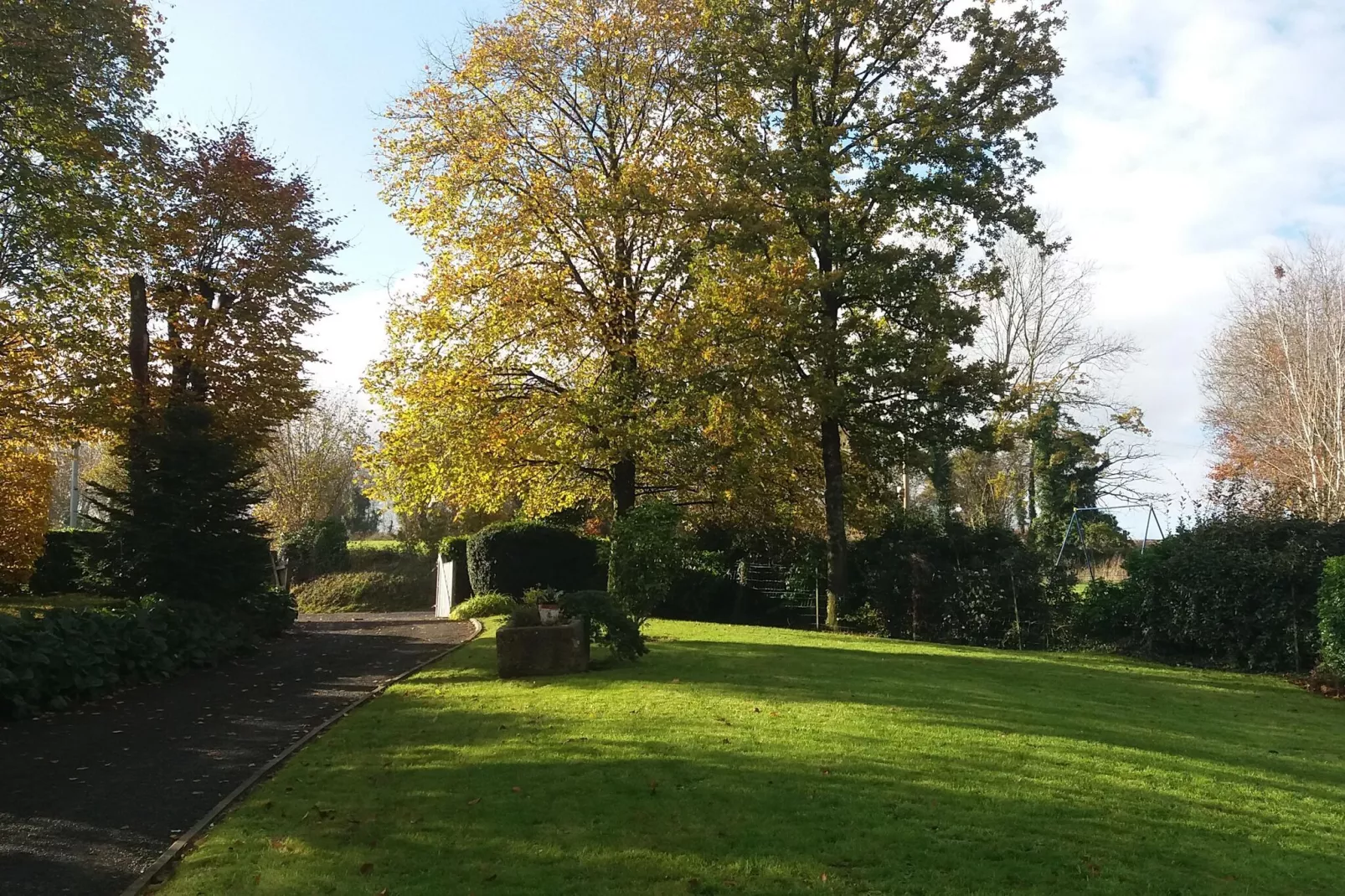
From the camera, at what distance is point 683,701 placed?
9.36m

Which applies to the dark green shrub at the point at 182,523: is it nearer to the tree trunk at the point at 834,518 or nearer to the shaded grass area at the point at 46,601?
the shaded grass area at the point at 46,601

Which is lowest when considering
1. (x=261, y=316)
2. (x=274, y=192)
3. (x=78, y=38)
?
(x=261, y=316)

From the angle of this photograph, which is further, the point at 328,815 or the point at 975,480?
the point at 975,480

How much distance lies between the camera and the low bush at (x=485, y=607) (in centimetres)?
2105

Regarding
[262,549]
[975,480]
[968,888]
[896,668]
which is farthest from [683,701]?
[975,480]

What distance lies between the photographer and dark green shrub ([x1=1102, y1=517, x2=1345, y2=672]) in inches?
590

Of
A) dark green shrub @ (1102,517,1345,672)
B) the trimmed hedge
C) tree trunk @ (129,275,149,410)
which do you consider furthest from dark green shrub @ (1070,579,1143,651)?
tree trunk @ (129,275,149,410)

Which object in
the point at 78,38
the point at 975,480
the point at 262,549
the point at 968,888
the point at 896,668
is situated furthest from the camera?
the point at 975,480

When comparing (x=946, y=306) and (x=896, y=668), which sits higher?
(x=946, y=306)

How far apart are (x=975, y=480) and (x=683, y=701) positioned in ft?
116

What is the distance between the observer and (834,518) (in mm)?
20453

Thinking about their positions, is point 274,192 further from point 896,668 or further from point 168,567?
point 896,668

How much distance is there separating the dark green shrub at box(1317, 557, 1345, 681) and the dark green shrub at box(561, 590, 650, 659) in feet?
34.0

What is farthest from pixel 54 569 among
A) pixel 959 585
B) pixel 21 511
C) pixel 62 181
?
pixel 959 585
